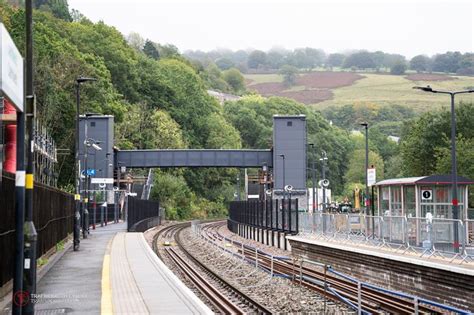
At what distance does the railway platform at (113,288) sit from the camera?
55.9ft

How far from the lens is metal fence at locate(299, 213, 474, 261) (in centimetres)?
2298

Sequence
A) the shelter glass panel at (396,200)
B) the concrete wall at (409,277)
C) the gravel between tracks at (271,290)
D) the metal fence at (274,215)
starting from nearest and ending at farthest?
the concrete wall at (409,277), the gravel between tracks at (271,290), the shelter glass panel at (396,200), the metal fence at (274,215)

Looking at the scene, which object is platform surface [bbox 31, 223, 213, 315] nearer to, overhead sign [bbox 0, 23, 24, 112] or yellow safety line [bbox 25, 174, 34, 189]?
yellow safety line [bbox 25, 174, 34, 189]

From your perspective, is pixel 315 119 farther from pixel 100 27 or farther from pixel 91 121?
pixel 91 121

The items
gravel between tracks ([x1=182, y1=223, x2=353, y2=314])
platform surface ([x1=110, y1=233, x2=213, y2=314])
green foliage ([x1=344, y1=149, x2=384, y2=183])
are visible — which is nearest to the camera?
platform surface ([x1=110, y1=233, x2=213, y2=314])

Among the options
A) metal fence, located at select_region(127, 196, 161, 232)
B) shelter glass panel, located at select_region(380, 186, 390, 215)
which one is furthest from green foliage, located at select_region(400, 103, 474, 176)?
shelter glass panel, located at select_region(380, 186, 390, 215)

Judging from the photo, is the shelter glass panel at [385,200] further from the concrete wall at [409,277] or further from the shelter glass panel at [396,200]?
the concrete wall at [409,277]

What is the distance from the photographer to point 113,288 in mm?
20828

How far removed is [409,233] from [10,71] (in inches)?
695

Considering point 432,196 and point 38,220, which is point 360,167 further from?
point 38,220

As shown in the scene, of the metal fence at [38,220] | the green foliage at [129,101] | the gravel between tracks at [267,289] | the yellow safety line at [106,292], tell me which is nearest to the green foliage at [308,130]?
the green foliage at [129,101]

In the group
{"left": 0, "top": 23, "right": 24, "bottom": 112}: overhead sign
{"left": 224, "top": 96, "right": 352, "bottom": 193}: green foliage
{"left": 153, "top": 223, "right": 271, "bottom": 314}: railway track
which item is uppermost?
{"left": 224, "top": 96, "right": 352, "bottom": 193}: green foliage

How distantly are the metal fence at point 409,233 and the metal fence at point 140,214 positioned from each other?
73.9 feet

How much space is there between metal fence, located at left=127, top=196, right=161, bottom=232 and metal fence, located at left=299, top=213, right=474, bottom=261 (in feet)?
73.9
